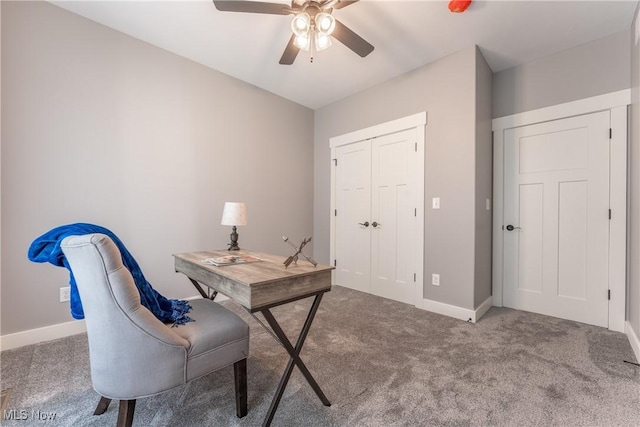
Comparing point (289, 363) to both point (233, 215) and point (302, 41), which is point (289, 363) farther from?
point (302, 41)

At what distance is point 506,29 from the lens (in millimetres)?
2293

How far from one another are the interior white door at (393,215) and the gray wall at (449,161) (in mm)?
207

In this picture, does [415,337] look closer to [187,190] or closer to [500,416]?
[500,416]

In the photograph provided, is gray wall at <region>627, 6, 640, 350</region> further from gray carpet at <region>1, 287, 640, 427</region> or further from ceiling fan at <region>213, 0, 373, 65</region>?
ceiling fan at <region>213, 0, 373, 65</region>

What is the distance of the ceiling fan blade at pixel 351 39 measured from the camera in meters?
1.88

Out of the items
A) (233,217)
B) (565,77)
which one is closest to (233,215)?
(233,217)

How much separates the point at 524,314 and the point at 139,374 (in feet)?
10.6

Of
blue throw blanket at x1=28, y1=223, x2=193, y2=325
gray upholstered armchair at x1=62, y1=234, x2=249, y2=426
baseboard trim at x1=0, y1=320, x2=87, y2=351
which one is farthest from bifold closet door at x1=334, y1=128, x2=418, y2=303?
baseboard trim at x1=0, y1=320, x2=87, y2=351

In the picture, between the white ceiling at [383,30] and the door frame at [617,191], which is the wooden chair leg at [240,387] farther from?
the door frame at [617,191]

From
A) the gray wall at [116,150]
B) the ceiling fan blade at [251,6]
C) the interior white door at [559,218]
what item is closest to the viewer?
the ceiling fan blade at [251,6]

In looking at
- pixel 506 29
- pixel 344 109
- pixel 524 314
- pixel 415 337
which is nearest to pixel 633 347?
pixel 524 314

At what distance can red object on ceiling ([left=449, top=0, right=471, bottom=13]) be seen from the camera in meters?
1.91

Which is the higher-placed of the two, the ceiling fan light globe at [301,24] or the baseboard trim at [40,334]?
the ceiling fan light globe at [301,24]

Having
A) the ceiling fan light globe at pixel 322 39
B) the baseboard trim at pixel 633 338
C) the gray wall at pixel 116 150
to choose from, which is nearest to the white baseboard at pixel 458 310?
the baseboard trim at pixel 633 338
